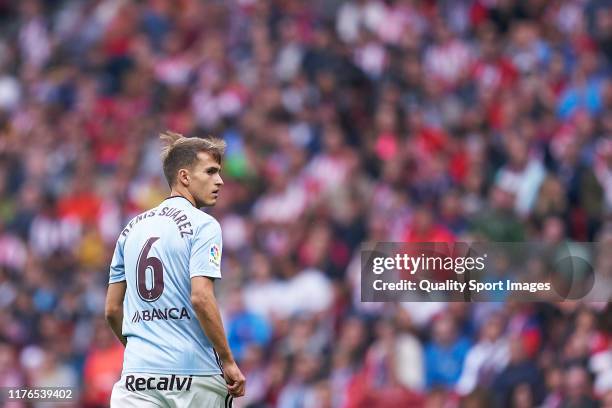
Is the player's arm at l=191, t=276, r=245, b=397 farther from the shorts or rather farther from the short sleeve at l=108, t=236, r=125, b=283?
the short sleeve at l=108, t=236, r=125, b=283

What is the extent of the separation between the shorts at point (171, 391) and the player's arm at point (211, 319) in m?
0.16

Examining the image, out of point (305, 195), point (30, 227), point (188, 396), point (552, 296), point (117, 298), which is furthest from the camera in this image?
point (30, 227)

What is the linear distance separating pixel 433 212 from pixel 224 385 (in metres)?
6.80

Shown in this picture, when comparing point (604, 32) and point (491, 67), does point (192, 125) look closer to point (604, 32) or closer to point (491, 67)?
point (491, 67)

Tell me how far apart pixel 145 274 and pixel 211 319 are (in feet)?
1.40

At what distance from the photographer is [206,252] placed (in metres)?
6.10

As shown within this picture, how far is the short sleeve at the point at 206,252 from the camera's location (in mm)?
6062

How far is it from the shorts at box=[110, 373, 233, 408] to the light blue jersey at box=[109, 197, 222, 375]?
0.03 m

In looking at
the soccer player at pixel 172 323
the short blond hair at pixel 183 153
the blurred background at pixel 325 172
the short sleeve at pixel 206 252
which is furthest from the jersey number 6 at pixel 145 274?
the blurred background at pixel 325 172

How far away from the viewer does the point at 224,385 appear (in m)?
6.22

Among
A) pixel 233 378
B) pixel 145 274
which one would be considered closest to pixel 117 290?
pixel 145 274

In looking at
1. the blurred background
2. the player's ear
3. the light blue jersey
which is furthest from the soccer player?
the blurred background

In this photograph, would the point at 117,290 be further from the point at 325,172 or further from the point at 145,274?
the point at 325,172

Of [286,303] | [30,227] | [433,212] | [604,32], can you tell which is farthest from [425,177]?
[30,227]
